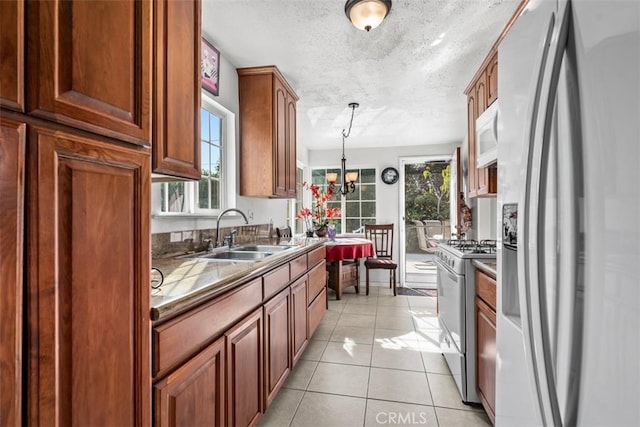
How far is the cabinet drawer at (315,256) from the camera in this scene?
106 inches

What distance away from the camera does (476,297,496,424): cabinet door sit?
5.33 feet

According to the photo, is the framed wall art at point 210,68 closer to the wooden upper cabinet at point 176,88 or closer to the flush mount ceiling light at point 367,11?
the wooden upper cabinet at point 176,88

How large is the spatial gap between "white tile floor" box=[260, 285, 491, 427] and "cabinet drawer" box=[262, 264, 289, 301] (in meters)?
0.73

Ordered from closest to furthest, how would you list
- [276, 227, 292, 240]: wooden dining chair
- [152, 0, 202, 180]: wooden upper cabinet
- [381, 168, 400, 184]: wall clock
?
[152, 0, 202, 180]: wooden upper cabinet < [276, 227, 292, 240]: wooden dining chair < [381, 168, 400, 184]: wall clock

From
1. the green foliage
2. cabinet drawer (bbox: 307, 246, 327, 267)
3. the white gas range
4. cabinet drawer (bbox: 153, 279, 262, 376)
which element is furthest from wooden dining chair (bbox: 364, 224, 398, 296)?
cabinet drawer (bbox: 153, 279, 262, 376)

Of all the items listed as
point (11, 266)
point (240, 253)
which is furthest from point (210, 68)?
point (11, 266)

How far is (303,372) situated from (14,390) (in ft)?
6.76

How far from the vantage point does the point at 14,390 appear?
1.87ft

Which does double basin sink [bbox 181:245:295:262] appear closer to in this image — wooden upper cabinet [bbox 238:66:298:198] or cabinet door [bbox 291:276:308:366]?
cabinet door [bbox 291:276:308:366]

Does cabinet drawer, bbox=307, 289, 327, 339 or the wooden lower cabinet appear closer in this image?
the wooden lower cabinet

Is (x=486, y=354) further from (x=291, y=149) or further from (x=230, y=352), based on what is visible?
(x=291, y=149)

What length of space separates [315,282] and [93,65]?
240cm

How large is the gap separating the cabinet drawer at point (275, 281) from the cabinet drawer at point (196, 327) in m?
0.19

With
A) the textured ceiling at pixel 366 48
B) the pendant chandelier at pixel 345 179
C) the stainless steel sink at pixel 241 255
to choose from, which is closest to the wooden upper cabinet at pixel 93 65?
the textured ceiling at pixel 366 48
